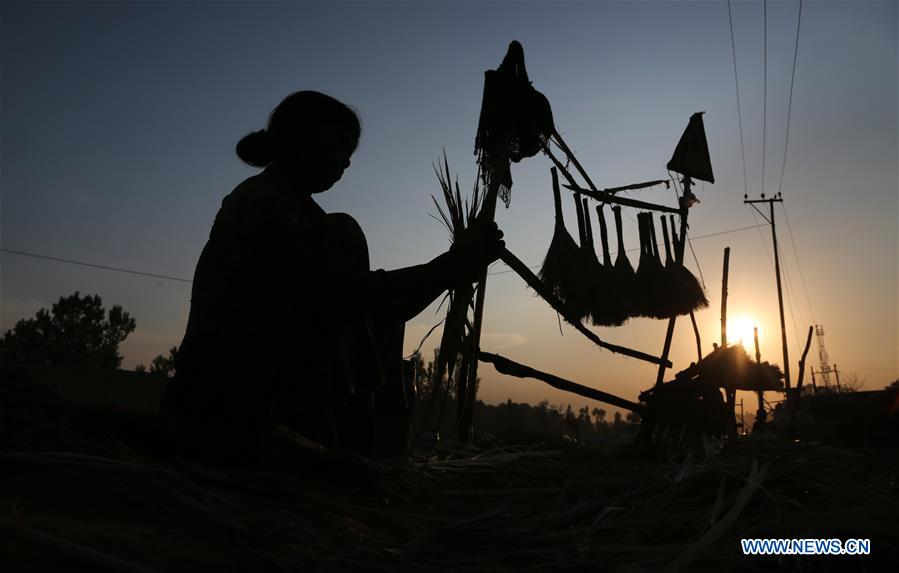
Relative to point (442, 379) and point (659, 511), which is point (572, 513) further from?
point (442, 379)

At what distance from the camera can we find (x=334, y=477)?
1.24 m

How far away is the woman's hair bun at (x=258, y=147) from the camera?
1.98m

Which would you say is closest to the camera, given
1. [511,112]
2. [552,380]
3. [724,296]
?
[511,112]

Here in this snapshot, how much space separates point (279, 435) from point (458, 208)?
1.42 m

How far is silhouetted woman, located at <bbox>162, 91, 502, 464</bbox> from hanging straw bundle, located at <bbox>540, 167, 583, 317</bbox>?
4.19 meters

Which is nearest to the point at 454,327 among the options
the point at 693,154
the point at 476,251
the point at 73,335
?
the point at 476,251

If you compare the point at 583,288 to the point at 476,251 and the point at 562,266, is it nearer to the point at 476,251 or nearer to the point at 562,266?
the point at 562,266

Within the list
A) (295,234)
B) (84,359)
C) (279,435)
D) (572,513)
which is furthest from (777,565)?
(84,359)

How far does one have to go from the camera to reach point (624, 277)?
680 cm

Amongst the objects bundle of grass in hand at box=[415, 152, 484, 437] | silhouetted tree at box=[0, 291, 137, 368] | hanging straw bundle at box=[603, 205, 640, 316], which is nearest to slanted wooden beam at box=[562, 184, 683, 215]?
hanging straw bundle at box=[603, 205, 640, 316]

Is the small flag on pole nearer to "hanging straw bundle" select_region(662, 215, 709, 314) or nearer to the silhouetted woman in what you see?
"hanging straw bundle" select_region(662, 215, 709, 314)

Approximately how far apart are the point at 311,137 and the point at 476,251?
0.78 meters

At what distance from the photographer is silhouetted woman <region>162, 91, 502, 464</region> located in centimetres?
144

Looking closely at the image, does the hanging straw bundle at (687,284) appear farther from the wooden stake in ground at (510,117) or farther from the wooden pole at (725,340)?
the wooden stake in ground at (510,117)
